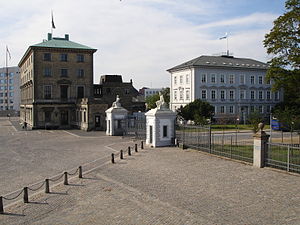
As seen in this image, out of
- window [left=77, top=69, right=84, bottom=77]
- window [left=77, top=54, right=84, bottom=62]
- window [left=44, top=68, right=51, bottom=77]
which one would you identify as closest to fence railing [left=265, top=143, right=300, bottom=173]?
window [left=77, top=69, right=84, bottom=77]

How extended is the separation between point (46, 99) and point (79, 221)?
42.2 meters

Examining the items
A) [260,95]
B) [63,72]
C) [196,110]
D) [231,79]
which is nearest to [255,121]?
[196,110]

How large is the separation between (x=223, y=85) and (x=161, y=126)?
114 feet

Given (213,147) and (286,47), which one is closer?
(213,147)

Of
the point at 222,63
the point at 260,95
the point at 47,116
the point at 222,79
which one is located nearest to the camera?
the point at 47,116

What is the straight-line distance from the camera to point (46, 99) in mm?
49250

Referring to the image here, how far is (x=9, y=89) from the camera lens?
11019 centimetres

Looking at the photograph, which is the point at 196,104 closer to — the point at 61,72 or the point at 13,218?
the point at 61,72

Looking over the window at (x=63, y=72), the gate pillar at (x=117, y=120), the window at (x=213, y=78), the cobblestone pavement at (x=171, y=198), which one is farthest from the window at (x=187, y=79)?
the cobblestone pavement at (x=171, y=198)

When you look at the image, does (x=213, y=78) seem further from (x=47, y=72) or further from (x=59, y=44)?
(x=47, y=72)

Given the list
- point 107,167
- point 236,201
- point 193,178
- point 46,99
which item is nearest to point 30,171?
point 107,167

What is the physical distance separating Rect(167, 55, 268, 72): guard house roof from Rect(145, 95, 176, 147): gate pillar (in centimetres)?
3000

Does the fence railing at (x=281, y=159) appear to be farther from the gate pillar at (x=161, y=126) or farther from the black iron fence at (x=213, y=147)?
the gate pillar at (x=161, y=126)

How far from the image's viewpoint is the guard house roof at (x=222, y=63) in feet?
185
